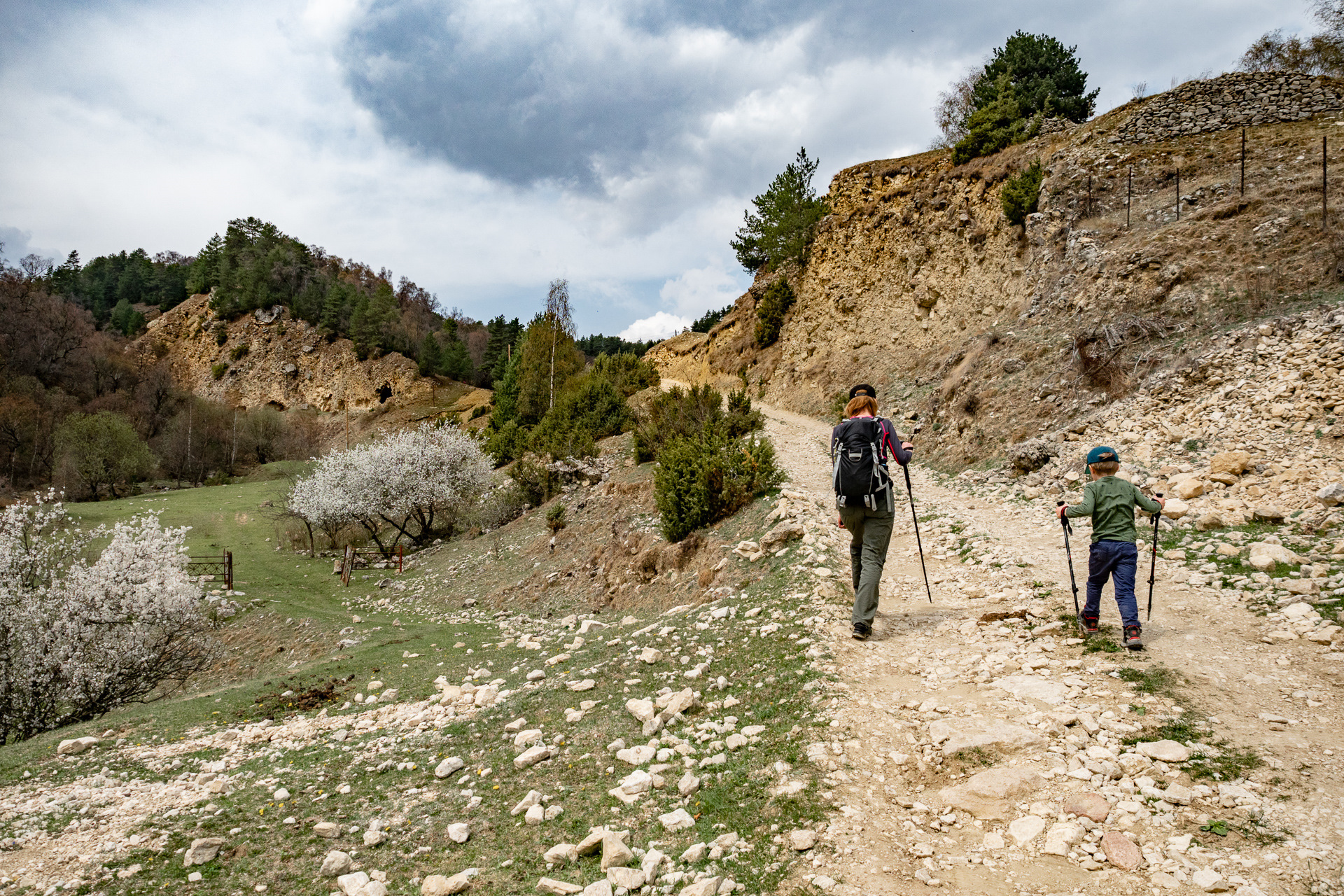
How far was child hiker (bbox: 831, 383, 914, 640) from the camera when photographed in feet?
20.0

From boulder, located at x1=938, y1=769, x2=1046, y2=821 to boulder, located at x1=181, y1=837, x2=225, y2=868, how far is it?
5024mm

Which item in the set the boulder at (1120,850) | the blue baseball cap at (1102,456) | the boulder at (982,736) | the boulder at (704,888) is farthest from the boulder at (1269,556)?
the boulder at (704,888)

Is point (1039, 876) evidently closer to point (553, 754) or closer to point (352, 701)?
point (553, 754)

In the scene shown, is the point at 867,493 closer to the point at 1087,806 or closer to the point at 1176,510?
the point at 1087,806

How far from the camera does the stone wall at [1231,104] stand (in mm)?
20156

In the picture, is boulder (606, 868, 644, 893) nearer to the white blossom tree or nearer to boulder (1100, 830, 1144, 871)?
boulder (1100, 830, 1144, 871)

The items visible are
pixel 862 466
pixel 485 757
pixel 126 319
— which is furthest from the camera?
pixel 126 319

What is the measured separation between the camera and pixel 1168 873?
2869 millimetres

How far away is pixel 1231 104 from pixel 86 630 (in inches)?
1454

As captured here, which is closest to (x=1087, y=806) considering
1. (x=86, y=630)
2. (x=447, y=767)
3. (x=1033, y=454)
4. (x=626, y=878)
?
(x=626, y=878)

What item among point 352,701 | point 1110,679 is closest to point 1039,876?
point 1110,679

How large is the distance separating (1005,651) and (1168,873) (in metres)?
2.79

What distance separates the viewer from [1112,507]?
577 centimetres

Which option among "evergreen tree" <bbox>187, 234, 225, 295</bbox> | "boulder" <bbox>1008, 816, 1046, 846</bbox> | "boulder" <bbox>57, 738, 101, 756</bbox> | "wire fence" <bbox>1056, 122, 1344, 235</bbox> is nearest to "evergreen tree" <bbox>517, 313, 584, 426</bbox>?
"wire fence" <bbox>1056, 122, 1344, 235</bbox>
